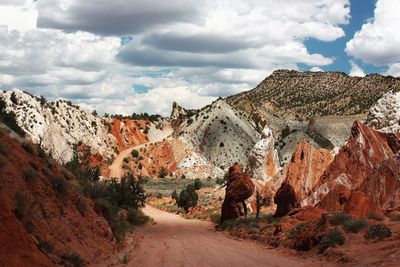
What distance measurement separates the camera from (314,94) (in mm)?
151750

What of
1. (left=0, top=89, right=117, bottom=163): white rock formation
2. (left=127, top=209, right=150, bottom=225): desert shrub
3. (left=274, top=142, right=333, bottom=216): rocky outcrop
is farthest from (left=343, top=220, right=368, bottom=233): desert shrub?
(left=0, top=89, right=117, bottom=163): white rock formation

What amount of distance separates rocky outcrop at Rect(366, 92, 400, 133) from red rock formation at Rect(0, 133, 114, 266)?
89.6ft

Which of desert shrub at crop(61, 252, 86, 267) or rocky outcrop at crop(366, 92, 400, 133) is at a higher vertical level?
rocky outcrop at crop(366, 92, 400, 133)

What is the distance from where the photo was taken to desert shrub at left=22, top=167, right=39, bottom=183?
17.6 meters

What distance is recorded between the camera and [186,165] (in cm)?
9819

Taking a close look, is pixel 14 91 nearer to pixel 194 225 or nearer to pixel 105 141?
pixel 105 141

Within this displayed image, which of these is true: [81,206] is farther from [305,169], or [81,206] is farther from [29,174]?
[305,169]

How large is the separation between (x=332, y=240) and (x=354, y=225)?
67.0 inches

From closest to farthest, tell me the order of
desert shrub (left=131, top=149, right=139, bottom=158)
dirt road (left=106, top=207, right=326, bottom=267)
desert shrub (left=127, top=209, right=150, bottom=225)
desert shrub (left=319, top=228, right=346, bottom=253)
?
dirt road (left=106, top=207, right=326, bottom=267), desert shrub (left=319, top=228, right=346, bottom=253), desert shrub (left=127, top=209, right=150, bottom=225), desert shrub (left=131, top=149, right=139, bottom=158)

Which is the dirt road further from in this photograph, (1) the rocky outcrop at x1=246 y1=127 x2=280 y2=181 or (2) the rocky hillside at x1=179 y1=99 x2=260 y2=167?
(2) the rocky hillside at x1=179 y1=99 x2=260 y2=167

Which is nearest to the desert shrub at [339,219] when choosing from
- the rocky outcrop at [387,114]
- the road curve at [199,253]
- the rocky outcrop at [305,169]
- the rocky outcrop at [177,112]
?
the road curve at [199,253]

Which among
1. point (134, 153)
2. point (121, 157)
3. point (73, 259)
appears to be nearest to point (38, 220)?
point (73, 259)

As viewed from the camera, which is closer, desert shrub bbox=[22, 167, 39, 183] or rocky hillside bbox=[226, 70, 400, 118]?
desert shrub bbox=[22, 167, 39, 183]

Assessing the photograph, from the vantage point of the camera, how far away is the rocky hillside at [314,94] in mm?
134000
